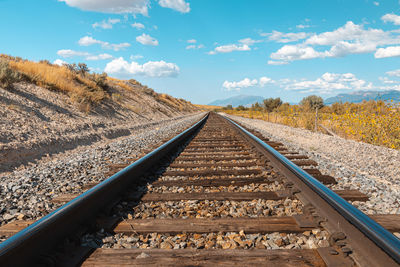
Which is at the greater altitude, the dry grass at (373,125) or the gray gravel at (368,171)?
the dry grass at (373,125)

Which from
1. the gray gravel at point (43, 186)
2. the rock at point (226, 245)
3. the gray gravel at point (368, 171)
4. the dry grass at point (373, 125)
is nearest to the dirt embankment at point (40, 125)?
the gray gravel at point (43, 186)

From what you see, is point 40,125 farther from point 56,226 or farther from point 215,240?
point 215,240

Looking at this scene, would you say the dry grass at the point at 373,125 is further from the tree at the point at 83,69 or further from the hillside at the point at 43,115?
the tree at the point at 83,69

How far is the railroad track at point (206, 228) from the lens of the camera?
157 centimetres

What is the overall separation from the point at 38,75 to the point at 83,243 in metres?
13.1

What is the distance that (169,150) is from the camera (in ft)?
17.9

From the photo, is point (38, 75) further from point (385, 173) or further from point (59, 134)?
point (385, 173)

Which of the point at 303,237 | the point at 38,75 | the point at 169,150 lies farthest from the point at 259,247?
the point at 38,75

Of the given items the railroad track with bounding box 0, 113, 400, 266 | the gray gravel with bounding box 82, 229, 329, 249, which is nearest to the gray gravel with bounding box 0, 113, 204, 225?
the railroad track with bounding box 0, 113, 400, 266

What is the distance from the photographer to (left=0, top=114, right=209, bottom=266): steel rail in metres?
1.45

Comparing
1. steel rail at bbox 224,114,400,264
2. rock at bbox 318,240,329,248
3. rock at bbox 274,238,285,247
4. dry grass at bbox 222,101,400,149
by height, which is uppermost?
dry grass at bbox 222,101,400,149

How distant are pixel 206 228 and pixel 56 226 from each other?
1.07m

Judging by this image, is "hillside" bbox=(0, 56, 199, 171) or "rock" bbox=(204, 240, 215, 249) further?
"hillside" bbox=(0, 56, 199, 171)

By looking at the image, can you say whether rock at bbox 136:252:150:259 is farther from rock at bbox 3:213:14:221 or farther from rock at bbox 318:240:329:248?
rock at bbox 3:213:14:221
